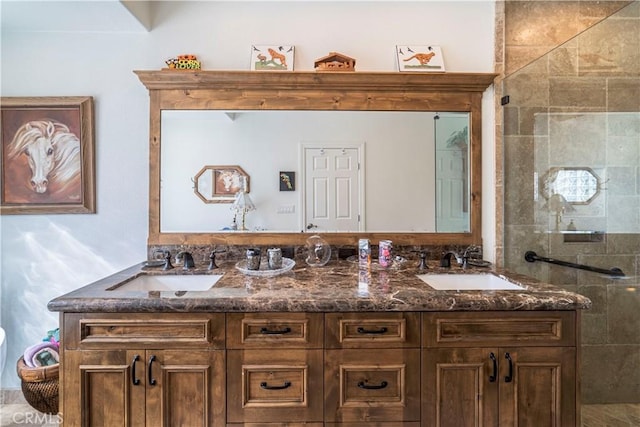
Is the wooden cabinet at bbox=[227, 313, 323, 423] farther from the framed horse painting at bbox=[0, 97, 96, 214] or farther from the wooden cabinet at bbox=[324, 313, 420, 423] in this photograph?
the framed horse painting at bbox=[0, 97, 96, 214]

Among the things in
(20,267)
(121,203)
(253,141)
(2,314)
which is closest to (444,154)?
(253,141)

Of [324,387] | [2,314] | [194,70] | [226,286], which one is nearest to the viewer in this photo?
[324,387]

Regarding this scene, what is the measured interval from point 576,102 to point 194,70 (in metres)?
2.36

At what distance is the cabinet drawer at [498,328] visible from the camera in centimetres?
129

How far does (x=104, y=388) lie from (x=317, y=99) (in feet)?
5.89

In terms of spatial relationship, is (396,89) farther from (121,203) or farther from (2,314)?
(2,314)

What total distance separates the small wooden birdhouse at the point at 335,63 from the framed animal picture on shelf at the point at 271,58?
18 cm

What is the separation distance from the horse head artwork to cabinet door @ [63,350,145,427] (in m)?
1.26

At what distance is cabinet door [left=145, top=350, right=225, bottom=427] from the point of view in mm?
1274

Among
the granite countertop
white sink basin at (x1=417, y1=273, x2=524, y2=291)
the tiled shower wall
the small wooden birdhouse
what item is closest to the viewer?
the granite countertop

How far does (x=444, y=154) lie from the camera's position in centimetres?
205

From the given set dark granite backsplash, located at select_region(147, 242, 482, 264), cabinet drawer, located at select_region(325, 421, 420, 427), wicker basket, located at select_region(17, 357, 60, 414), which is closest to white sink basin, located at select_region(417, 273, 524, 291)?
dark granite backsplash, located at select_region(147, 242, 482, 264)

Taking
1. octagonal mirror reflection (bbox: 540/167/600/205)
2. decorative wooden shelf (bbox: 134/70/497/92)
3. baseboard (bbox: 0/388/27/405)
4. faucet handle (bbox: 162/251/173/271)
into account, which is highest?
decorative wooden shelf (bbox: 134/70/497/92)

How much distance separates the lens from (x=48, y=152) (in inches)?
79.7
